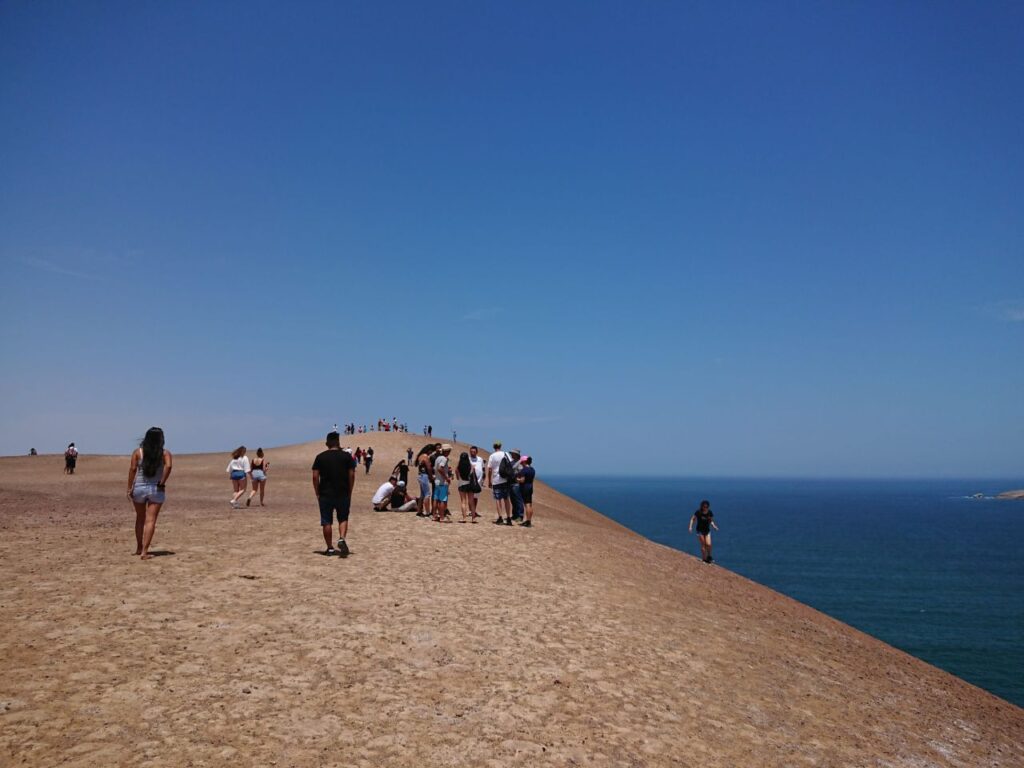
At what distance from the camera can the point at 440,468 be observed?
1903 centimetres

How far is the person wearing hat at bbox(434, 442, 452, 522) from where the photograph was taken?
19.0m

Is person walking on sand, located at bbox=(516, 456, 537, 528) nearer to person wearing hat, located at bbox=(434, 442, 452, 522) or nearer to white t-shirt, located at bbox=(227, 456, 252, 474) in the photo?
person wearing hat, located at bbox=(434, 442, 452, 522)

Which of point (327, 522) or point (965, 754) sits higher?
point (327, 522)

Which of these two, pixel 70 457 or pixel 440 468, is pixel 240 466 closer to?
pixel 440 468

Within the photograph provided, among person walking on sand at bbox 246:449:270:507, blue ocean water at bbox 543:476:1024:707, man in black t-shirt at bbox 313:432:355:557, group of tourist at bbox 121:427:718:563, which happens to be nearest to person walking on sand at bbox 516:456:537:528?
group of tourist at bbox 121:427:718:563

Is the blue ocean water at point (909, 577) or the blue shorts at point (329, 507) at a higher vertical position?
the blue shorts at point (329, 507)

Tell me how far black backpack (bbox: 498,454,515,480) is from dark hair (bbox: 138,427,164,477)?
967 cm

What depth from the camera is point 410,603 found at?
416 inches

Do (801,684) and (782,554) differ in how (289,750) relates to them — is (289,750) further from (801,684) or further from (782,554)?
(782,554)

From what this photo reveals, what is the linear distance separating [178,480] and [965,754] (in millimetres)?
38627

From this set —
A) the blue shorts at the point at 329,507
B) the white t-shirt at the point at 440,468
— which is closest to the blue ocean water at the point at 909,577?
the white t-shirt at the point at 440,468

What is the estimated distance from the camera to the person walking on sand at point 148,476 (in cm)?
1192

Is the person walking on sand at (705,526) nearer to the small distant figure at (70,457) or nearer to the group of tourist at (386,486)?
the group of tourist at (386,486)

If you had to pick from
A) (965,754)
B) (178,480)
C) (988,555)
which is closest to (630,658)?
(965,754)
